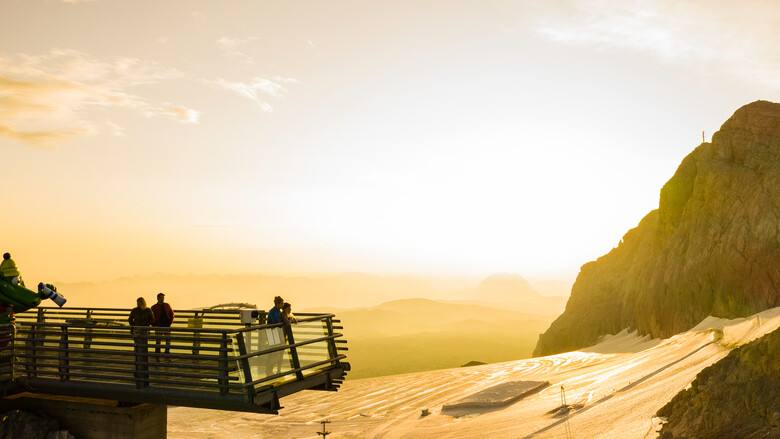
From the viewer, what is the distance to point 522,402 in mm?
19688

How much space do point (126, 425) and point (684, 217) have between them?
30687mm

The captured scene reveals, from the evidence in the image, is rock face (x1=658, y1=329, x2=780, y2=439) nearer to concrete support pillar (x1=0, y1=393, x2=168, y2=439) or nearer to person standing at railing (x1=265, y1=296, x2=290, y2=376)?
person standing at railing (x1=265, y1=296, x2=290, y2=376)

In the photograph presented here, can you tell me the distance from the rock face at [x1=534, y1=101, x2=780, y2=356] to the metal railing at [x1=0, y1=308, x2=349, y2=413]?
20909 mm

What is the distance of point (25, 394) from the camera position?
13289mm

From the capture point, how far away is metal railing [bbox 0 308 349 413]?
35.2 feet

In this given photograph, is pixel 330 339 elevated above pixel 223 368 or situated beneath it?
elevated above

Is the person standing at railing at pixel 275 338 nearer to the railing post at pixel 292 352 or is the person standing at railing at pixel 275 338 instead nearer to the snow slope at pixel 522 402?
the railing post at pixel 292 352

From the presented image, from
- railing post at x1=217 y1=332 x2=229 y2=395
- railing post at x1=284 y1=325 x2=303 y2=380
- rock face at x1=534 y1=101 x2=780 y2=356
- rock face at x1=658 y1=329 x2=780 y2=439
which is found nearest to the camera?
railing post at x1=217 y1=332 x2=229 y2=395

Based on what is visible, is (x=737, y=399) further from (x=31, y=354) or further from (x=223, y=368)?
(x=31, y=354)

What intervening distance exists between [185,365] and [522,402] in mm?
12714

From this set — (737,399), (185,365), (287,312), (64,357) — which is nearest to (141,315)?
(64,357)

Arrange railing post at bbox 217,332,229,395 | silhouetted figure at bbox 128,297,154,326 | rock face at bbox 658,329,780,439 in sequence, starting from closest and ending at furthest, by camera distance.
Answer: railing post at bbox 217,332,229,395 → rock face at bbox 658,329,780,439 → silhouetted figure at bbox 128,297,154,326

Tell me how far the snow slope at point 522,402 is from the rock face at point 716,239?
1965 millimetres

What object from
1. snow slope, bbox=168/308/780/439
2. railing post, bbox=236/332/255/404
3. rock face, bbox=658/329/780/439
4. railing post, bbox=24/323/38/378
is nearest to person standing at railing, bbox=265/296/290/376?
railing post, bbox=236/332/255/404
